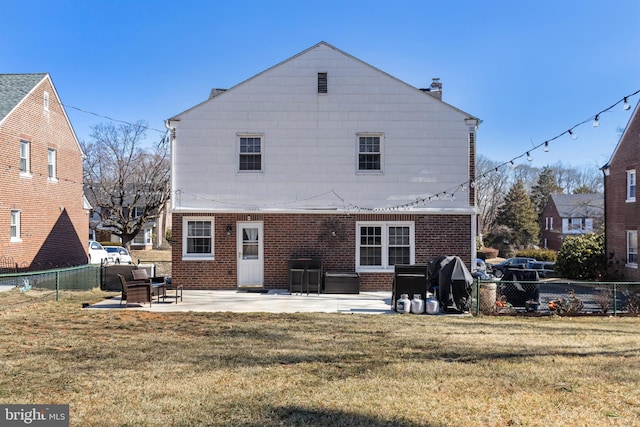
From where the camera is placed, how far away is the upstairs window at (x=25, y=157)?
2116 centimetres

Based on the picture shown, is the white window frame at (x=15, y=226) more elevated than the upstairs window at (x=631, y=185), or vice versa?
the upstairs window at (x=631, y=185)

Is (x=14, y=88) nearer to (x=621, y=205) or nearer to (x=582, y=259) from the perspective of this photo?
(x=582, y=259)

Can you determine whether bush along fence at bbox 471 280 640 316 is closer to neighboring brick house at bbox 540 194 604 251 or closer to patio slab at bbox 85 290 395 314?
patio slab at bbox 85 290 395 314

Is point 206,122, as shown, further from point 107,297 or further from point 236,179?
point 107,297

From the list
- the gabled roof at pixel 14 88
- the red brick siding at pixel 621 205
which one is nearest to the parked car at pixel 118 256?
the gabled roof at pixel 14 88

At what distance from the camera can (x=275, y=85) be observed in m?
16.2

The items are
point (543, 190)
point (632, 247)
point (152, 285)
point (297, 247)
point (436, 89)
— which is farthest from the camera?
point (543, 190)

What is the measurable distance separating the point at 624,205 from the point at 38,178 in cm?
2830

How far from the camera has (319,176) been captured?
1625 centimetres

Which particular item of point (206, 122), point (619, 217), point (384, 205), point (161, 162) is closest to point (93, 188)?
point (161, 162)

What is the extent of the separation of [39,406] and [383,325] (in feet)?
22.2

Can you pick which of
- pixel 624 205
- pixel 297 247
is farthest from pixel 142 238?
pixel 624 205

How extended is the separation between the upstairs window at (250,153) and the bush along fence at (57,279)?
239 inches

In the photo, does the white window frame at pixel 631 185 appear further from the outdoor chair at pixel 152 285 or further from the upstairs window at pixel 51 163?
the upstairs window at pixel 51 163
